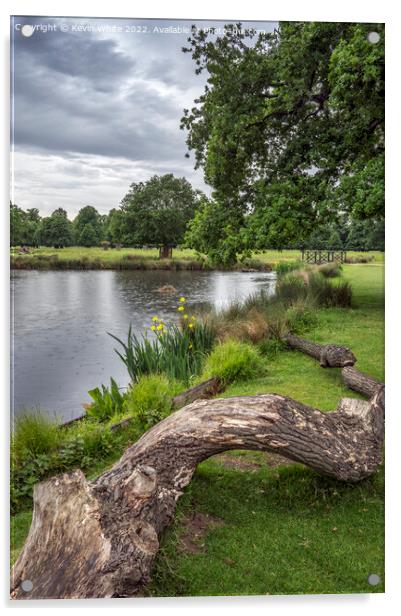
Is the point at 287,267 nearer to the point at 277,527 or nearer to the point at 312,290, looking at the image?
the point at 312,290

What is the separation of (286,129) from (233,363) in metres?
1.93

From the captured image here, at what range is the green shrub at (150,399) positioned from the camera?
358 centimetres

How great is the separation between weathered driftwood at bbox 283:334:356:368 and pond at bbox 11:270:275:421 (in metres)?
0.51

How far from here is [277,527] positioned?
9.77ft

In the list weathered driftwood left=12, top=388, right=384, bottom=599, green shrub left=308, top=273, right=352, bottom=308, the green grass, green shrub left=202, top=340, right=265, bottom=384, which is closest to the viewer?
weathered driftwood left=12, top=388, right=384, bottom=599

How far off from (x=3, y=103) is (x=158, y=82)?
1.06 meters

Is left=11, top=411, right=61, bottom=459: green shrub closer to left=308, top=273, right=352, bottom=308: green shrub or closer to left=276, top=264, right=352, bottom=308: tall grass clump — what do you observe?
left=276, top=264, right=352, bottom=308: tall grass clump

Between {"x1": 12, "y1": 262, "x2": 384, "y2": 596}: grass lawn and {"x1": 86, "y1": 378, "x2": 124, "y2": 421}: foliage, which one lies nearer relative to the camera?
{"x1": 12, "y1": 262, "x2": 384, "y2": 596}: grass lawn

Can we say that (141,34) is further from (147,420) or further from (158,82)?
(147,420)

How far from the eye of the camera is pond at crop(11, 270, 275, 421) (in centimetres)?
335

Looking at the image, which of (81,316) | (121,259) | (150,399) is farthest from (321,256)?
(81,316)

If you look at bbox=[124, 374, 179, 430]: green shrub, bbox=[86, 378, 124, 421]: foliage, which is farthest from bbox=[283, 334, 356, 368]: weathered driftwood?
bbox=[86, 378, 124, 421]: foliage

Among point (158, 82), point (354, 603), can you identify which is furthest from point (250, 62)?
point (354, 603)

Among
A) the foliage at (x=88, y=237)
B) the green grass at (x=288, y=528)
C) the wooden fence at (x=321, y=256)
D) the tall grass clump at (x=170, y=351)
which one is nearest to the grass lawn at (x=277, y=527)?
the green grass at (x=288, y=528)
